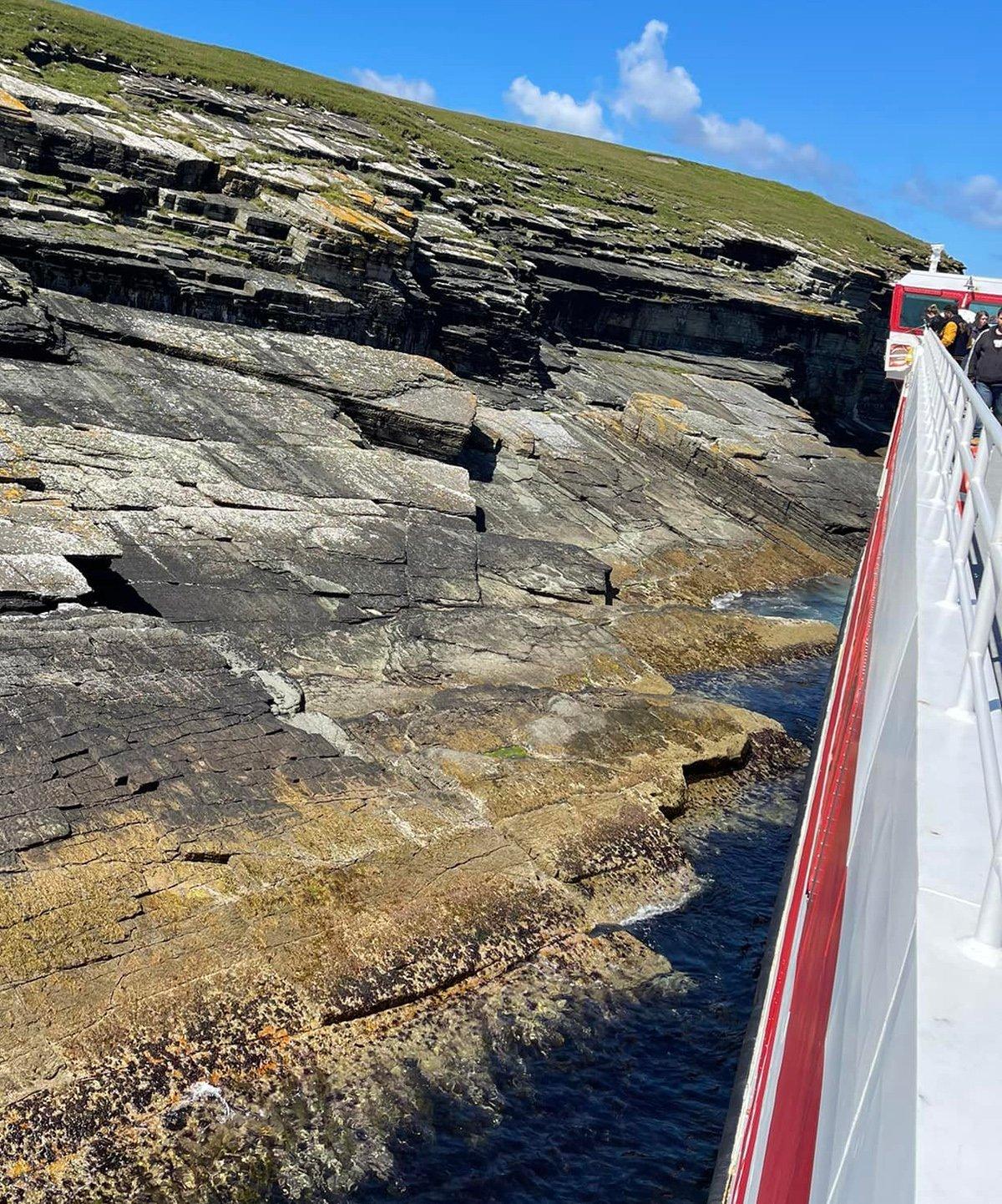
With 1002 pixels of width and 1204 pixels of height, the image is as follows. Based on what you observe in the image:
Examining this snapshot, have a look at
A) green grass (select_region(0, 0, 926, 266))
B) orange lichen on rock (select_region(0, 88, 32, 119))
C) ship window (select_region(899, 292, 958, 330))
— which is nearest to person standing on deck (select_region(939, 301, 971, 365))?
ship window (select_region(899, 292, 958, 330))

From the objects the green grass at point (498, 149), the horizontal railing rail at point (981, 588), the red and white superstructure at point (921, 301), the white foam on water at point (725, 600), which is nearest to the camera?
the horizontal railing rail at point (981, 588)

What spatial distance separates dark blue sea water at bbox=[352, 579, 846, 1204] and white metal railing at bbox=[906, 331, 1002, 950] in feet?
22.2

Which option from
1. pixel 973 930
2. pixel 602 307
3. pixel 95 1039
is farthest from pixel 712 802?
pixel 602 307

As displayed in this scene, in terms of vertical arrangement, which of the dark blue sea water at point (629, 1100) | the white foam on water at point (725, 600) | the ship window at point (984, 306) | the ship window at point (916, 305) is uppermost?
the ship window at point (984, 306)

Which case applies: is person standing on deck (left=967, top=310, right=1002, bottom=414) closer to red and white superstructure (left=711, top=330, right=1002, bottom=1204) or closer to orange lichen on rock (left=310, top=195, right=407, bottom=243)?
red and white superstructure (left=711, top=330, right=1002, bottom=1204)

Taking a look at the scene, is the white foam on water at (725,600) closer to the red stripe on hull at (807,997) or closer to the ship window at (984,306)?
the ship window at (984,306)

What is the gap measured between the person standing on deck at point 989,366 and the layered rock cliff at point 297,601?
736 cm

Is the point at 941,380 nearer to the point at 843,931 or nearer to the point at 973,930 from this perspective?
the point at 843,931

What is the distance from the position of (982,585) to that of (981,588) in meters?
0.18

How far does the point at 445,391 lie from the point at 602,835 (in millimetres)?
17407

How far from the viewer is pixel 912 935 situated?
3979 mm

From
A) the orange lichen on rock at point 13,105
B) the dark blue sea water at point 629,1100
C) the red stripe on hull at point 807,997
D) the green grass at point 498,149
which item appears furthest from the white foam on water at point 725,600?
the green grass at point 498,149

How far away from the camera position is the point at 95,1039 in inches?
428

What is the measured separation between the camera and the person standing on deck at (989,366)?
57.4ft
